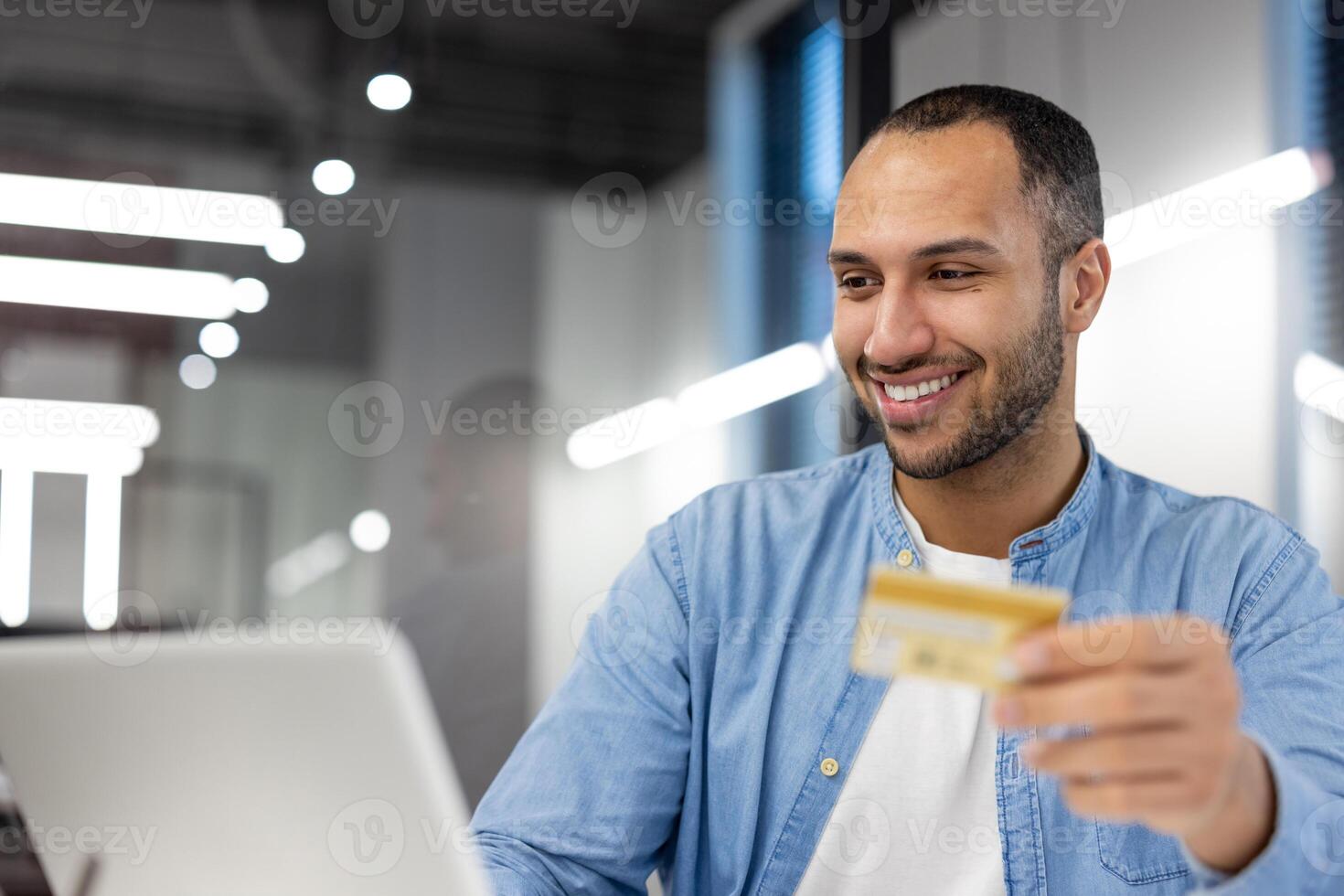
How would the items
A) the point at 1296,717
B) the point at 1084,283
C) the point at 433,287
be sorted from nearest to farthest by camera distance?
1. the point at 1296,717
2. the point at 1084,283
3. the point at 433,287

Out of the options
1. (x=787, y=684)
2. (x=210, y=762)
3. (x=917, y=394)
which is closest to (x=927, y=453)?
(x=917, y=394)

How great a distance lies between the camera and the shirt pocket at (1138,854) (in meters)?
1.15

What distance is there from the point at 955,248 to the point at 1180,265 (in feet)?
2.12

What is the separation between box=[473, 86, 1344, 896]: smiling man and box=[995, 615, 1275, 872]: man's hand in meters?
0.43

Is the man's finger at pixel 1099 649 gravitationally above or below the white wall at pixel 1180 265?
below

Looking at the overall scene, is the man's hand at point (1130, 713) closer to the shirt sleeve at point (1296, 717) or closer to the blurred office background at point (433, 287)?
the shirt sleeve at point (1296, 717)

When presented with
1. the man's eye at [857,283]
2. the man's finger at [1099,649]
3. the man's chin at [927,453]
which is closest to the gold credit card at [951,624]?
the man's finger at [1099,649]

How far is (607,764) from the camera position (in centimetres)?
125

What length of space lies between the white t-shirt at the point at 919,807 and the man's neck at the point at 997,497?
0.61 feet

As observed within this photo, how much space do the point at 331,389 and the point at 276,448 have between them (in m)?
0.16

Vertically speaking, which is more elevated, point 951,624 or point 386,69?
point 386,69

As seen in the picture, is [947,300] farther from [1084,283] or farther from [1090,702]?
[1090,702]

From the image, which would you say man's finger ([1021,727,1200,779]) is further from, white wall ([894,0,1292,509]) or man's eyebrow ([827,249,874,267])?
white wall ([894,0,1292,509])

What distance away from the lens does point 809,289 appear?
8.15ft
